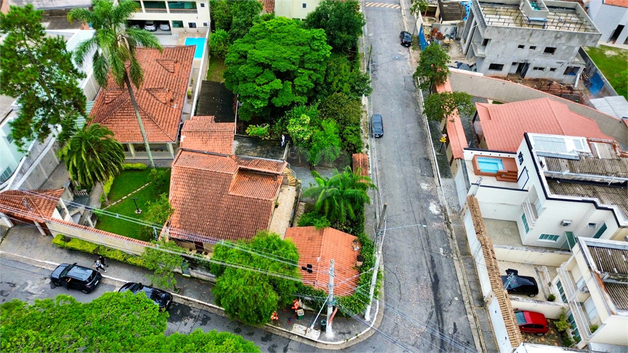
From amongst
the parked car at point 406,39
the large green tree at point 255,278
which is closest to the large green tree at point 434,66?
the parked car at point 406,39

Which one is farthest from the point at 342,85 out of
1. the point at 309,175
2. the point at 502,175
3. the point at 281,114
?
the point at 502,175

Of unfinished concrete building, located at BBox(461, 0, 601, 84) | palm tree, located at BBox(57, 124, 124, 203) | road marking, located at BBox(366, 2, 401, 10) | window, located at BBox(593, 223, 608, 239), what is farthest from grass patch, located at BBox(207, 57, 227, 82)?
window, located at BBox(593, 223, 608, 239)

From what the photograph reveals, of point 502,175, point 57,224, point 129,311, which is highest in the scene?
point 502,175

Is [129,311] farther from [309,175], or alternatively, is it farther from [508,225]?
[508,225]

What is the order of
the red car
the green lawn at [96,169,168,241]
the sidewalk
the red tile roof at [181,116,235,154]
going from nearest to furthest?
the sidewalk < the red car < the green lawn at [96,169,168,241] < the red tile roof at [181,116,235,154]

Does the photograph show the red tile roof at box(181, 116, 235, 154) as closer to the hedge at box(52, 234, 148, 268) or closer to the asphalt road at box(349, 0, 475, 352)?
the hedge at box(52, 234, 148, 268)
